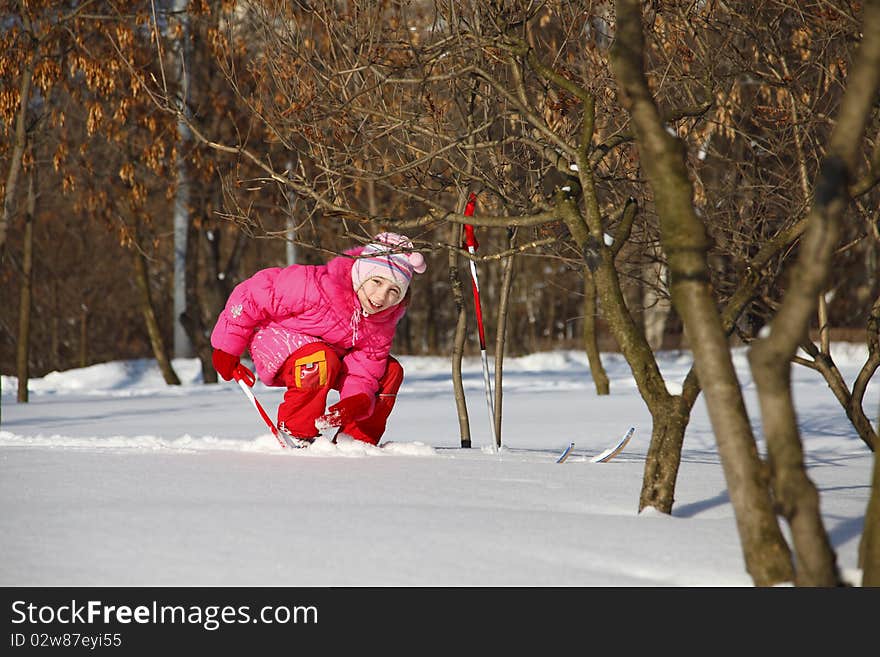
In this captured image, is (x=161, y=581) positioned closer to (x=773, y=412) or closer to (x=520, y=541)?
(x=520, y=541)

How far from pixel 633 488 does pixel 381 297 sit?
1.83 m

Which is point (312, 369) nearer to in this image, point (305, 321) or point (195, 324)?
point (305, 321)

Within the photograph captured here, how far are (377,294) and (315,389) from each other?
0.63 meters

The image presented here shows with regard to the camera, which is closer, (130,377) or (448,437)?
(448,437)

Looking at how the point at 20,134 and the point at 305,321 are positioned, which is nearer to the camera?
the point at 305,321

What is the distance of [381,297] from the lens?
17.5 feet

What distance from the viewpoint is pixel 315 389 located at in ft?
18.1

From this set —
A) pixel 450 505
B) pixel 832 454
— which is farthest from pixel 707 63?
pixel 832 454

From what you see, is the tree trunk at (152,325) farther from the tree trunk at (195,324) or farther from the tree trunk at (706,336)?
the tree trunk at (706,336)

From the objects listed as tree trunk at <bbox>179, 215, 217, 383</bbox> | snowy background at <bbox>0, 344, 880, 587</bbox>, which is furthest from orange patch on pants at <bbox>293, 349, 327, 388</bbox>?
tree trunk at <bbox>179, 215, 217, 383</bbox>

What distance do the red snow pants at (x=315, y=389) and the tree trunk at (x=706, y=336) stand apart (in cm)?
309

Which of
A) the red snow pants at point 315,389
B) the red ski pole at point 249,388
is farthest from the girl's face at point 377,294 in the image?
the red ski pole at point 249,388

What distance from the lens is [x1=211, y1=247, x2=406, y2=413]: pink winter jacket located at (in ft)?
17.6

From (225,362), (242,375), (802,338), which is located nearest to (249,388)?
(242,375)
